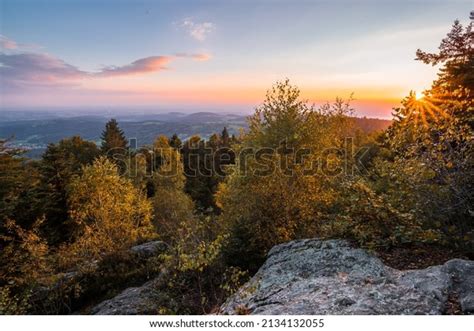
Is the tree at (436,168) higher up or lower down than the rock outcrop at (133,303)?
higher up

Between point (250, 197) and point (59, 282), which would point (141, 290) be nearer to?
point (59, 282)

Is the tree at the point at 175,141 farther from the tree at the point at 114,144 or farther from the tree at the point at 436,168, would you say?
the tree at the point at 436,168

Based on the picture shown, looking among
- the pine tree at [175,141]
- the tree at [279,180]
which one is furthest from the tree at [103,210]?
the pine tree at [175,141]

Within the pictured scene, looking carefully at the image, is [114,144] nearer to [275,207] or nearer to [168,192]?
[168,192]

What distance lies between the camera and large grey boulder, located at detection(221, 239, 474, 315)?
494cm

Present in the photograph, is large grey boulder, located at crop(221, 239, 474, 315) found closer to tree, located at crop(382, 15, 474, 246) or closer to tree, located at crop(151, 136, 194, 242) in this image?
tree, located at crop(382, 15, 474, 246)

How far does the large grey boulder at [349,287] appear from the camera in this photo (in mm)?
4941

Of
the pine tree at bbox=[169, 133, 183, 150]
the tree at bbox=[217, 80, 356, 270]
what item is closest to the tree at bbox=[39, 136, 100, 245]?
the tree at bbox=[217, 80, 356, 270]

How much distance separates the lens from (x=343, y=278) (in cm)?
601

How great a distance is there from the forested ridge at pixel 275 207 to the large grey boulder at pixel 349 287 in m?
0.70

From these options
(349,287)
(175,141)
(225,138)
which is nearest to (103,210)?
(349,287)

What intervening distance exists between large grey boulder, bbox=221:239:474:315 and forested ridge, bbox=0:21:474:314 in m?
0.70
